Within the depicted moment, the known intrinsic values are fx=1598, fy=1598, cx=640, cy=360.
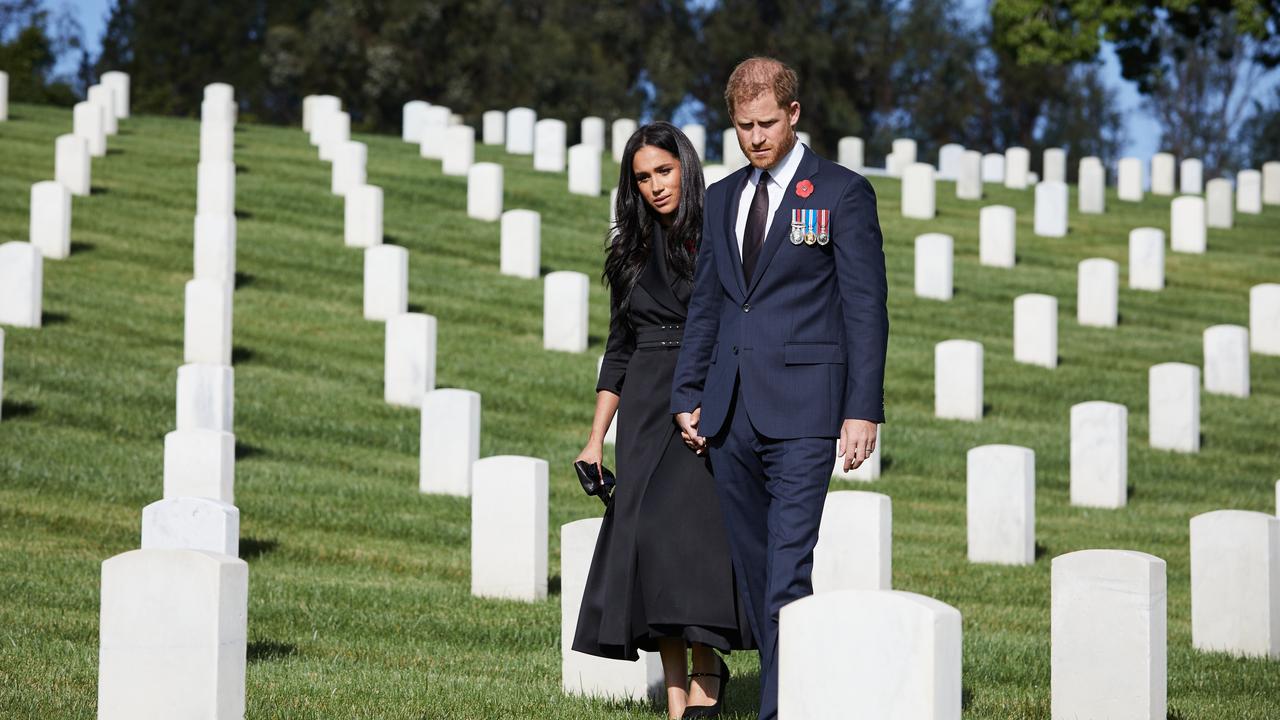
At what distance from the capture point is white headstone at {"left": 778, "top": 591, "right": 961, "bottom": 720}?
139 inches

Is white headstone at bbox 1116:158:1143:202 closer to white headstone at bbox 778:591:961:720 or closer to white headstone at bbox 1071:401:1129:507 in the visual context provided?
white headstone at bbox 1071:401:1129:507

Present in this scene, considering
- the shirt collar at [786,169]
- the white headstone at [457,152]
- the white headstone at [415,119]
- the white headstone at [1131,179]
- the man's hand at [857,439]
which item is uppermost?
the white headstone at [415,119]

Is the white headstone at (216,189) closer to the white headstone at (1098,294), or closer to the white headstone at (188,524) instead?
the white headstone at (1098,294)

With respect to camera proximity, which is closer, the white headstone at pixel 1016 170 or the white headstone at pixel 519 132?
the white headstone at pixel 519 132

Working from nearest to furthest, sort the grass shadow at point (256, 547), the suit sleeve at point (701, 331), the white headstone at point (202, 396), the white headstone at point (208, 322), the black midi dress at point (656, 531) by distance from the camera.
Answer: the suit sleeve at point (701, 331) < the black midi dress at point (656, 531) < the grass shadow at point (256, 547) < the white headstone at point (202, 396) < the white headstone at point (208, 322)

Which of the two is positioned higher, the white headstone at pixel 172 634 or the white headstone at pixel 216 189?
the white headstone at pixel 216 189

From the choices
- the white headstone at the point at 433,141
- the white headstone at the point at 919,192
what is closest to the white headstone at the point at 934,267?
the white headstone at the point at 919,192

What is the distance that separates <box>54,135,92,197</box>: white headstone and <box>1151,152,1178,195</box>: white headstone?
21.4 metres

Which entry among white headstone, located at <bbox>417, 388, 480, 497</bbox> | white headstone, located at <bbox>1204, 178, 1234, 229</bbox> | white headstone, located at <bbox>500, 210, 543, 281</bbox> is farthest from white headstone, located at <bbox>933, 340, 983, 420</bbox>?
white headstone, located at <bbox>1204, 178, 1234, 229</bbox>

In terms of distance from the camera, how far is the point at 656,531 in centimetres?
538

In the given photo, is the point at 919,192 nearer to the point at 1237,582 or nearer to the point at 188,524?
the point at 1237,582

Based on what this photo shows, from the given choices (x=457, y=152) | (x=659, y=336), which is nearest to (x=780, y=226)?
(x=659, y=336)

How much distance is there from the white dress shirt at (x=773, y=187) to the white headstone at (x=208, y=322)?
379 inches

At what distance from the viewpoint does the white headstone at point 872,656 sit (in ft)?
11.6
